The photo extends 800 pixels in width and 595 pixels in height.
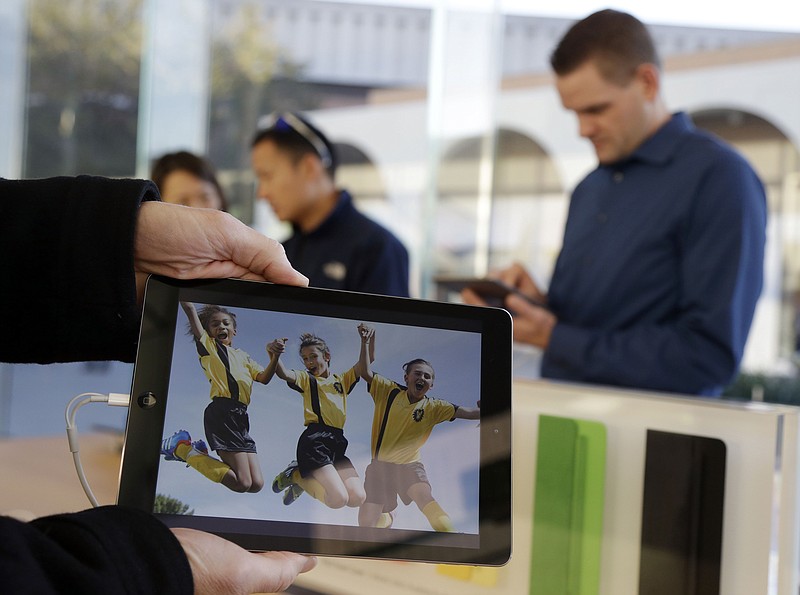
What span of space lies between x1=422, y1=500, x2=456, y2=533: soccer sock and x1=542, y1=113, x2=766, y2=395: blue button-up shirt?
0.84m

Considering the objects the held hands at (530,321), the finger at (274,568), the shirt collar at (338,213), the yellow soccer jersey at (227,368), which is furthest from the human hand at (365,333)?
the shirt collar at (338,213)

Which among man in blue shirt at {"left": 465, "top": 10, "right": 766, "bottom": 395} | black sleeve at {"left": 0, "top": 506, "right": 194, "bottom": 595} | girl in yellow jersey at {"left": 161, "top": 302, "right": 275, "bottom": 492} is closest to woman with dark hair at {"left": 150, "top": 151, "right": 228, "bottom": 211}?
man in blue shirt at {"left": 465, "top": 10, "right": 766, "bottom": 395}

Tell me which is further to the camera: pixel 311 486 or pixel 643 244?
pixel 643 244

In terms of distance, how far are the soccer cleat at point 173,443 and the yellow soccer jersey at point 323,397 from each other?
0.35 feet

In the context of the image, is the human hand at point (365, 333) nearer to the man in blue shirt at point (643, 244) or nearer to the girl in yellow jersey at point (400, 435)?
the girl in yellow jersey at point (400, 435)

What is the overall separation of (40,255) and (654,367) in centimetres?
107

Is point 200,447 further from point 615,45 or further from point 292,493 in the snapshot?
point 615,45

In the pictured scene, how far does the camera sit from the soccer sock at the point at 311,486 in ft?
2.66

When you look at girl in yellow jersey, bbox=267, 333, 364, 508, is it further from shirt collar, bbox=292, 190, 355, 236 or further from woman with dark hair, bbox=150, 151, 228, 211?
woman with dark hair, bbox=150, 151, 228, 211

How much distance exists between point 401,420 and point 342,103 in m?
4.16

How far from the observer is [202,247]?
0.93 meters

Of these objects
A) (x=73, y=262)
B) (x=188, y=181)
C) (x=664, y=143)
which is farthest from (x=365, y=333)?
(x=188, y=181)

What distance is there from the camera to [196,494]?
789 mm

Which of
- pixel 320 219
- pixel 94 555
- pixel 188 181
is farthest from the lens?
pixel 188 181
